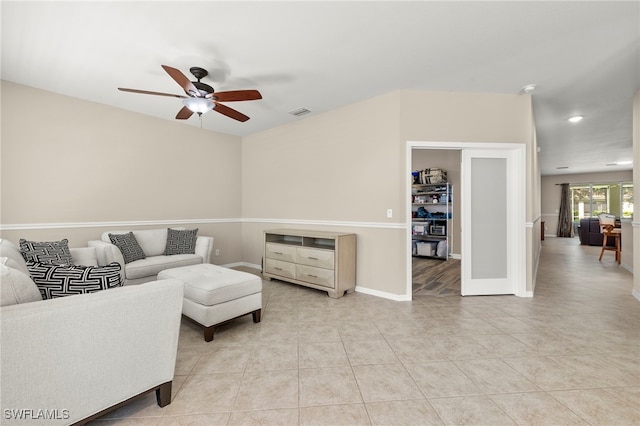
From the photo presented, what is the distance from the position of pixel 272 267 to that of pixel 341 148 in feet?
7.11

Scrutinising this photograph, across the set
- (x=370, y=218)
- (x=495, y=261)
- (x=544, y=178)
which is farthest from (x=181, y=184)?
(x=544, y=178)

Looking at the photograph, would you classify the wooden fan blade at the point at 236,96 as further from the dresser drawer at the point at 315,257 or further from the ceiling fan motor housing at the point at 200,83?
the dresser drawer at the point at 315,257

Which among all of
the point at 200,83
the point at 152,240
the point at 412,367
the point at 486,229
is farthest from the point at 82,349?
the point at 486,229

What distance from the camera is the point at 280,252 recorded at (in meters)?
4.37

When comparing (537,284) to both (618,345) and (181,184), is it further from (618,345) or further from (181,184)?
(181,184)

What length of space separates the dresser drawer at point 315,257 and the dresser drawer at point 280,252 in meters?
0.12

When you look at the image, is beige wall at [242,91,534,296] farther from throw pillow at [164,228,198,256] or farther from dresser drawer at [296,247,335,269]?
throw pillow at [164,228,198,256]

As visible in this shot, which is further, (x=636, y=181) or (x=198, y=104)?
(x=636, y=181)

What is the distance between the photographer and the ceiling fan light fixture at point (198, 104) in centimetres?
281

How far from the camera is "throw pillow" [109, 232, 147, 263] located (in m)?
3.71

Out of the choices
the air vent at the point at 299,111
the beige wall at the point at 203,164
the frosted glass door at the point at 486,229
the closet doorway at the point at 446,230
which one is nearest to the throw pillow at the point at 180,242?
the beige wall at the point at 203,164

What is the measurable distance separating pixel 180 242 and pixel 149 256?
45cm

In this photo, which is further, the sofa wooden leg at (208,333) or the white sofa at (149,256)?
the white sofa at (149,256)

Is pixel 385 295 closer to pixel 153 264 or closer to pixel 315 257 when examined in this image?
pixel 315 257
